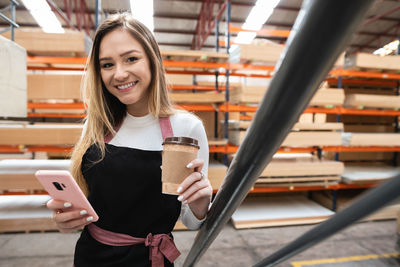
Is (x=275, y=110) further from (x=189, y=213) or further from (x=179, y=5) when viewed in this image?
(x=179, y=5)

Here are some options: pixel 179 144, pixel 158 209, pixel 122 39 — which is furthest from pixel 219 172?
pixel 179 144

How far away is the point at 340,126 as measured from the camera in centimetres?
434

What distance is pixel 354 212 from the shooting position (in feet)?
0.98

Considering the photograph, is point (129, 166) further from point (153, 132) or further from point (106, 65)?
point (106, 65)

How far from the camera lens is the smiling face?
121 cm

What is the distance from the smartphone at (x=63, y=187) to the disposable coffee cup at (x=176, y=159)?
296mm

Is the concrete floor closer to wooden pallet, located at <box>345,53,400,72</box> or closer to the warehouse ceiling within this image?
wooden pallet, located at <box>345,53,400,72</box>

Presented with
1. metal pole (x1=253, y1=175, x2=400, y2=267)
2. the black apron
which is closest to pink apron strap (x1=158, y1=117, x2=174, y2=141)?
the black apron

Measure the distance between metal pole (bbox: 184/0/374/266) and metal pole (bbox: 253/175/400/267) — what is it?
11 cm

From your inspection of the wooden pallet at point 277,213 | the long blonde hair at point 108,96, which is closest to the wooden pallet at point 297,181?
the wooden pallet at point 277,213

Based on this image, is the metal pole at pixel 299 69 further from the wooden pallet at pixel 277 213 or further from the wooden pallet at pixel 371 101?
the wooden pallet at pixel 371 101

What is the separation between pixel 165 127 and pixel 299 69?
1.11 metres

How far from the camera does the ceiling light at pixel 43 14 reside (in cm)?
747

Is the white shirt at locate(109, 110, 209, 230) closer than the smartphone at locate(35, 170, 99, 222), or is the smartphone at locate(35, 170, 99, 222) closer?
the smartphone at locate(35, 170, 99, 222)
